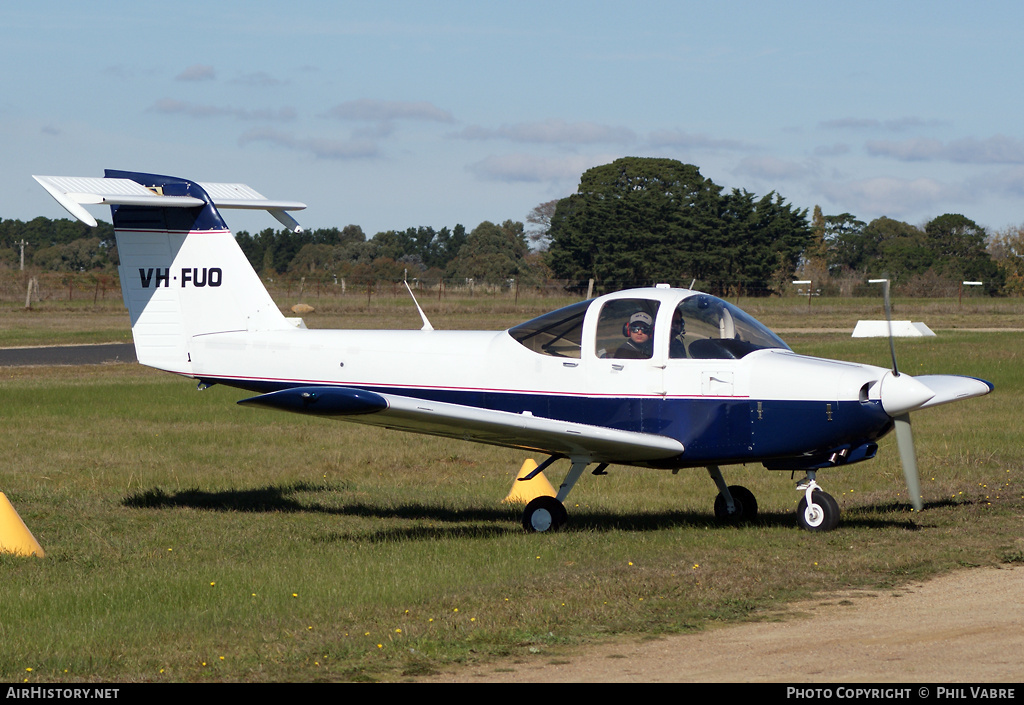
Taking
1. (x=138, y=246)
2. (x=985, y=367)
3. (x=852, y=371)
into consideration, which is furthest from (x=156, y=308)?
(x=985, y=367)

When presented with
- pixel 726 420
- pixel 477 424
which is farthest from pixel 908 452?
pixel 477 424

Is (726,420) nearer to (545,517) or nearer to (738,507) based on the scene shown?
(738,507)

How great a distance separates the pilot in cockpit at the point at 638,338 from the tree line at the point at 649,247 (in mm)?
34613

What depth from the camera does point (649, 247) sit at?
7375 cm

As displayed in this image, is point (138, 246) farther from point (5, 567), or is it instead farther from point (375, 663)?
point (375, 663)

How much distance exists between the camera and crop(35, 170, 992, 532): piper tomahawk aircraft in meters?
9.55

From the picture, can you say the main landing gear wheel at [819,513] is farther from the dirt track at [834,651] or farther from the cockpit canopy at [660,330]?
the dirt track at [834,651]

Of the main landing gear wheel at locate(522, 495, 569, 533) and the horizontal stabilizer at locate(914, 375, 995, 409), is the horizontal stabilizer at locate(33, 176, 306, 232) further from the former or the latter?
the horizontal stabilizer at locate(914, 375, 995, 409)

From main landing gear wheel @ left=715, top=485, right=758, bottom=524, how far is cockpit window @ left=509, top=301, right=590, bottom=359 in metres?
2.13

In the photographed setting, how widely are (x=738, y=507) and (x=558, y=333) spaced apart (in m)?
2.51

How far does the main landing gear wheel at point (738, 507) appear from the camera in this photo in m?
11.1

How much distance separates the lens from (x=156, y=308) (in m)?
12.6

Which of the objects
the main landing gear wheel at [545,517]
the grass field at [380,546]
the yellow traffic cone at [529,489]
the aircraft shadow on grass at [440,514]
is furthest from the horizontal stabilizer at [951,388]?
the yellow traffic cone at [529,489]
